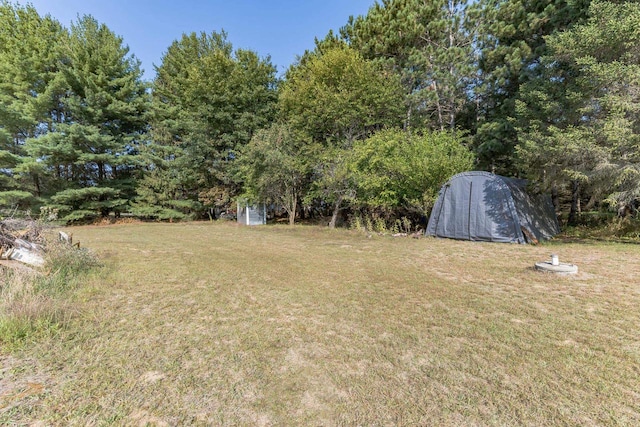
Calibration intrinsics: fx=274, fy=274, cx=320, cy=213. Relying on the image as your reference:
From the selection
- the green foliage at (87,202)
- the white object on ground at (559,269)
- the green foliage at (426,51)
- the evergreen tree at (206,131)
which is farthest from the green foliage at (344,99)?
the green foliage at (87,202)

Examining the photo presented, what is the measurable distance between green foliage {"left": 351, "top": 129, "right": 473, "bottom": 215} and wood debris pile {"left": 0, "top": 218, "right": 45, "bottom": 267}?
8876 mm

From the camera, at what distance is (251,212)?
590 inches

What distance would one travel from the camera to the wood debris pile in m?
3.84

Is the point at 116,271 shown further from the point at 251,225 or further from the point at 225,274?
the point at 251,225

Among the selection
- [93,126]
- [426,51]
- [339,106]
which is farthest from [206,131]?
[426,51]

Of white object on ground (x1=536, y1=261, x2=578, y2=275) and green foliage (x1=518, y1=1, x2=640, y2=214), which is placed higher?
green foliage (x1=518, y1=1, x2=640, y2=214)

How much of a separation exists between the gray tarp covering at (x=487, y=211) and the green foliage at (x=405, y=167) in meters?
0.90

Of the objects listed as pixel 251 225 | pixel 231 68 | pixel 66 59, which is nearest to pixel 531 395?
pixel 251 225

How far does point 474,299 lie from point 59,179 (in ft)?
65.5

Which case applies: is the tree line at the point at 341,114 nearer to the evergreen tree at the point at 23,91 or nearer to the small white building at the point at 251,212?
the evergreen tree at the point at 23,91

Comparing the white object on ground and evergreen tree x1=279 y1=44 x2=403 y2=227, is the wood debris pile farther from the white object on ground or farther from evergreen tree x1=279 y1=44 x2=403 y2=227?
evergreen tree x1=279 y1=44 x2=403 y2=227

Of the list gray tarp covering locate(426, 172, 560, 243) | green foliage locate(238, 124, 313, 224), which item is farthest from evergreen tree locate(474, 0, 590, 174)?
green foliage locate(238, 124, 313, 224)

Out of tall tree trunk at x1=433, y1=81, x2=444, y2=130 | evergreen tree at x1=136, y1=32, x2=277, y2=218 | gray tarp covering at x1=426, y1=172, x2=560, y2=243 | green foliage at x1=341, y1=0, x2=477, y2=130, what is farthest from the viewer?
evergreen tree at x1=136, y1=32, x2=277, y2=218

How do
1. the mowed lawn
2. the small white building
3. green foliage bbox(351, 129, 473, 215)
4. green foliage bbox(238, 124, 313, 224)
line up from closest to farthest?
the mowed lawn < green foliage bbox(351, 129, 473, 215) < green foliage bbox(238, 124, 313, 224) < the small white building
